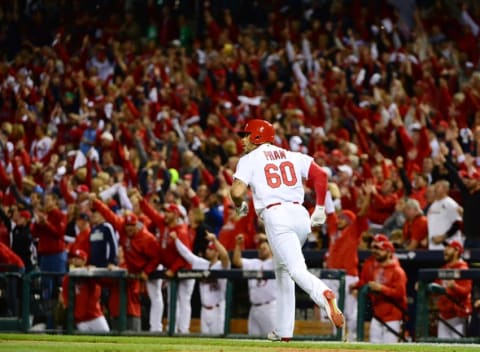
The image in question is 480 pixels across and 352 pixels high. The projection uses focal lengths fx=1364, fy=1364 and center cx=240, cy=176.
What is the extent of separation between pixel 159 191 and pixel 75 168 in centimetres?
314

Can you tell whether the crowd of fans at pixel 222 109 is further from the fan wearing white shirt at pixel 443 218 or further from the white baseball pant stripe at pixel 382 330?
the white baseball pant stripe at pixel 382 330

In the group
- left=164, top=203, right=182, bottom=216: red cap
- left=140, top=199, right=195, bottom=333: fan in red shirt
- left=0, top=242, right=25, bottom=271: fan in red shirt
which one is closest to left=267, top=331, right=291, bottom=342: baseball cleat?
left=140, top=199, right=195, bottom=333: fan in red shirt

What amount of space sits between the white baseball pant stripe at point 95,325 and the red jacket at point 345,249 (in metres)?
2.77

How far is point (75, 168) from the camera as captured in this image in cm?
2236

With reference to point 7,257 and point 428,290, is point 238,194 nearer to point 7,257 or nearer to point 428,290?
point 428,290

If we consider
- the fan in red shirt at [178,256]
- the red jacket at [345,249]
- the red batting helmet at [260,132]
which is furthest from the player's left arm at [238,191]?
the red jacket at [345,249]

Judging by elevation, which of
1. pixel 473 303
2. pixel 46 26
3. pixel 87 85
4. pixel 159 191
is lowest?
pixel 473 303

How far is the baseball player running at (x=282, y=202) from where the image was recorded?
11359 mm

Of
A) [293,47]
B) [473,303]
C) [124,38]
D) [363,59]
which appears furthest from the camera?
[124,38]

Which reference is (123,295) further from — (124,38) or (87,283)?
(124,38)

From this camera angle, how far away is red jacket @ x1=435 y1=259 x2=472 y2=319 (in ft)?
47.7

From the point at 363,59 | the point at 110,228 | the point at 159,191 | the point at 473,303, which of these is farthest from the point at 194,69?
the point at 473,303

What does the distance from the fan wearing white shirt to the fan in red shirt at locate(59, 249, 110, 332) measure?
407cm

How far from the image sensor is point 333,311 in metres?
11.0
